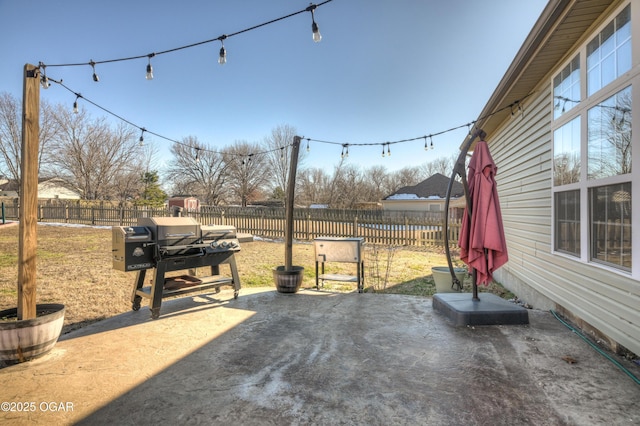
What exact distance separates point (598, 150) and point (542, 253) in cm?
188

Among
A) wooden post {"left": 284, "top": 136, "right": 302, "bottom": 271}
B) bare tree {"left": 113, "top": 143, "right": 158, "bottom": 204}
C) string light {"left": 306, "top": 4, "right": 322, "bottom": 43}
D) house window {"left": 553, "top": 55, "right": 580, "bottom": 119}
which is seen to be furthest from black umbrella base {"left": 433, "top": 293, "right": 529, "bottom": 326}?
bare tree {"left": 113, "top": 143, "right": 158, "bottom": 204}

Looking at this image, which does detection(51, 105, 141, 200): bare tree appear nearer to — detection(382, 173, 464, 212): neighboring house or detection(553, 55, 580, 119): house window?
detection(382, 173, 464, 212): neighboring house

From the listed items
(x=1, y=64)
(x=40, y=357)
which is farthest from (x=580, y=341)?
(x=1, y=64)

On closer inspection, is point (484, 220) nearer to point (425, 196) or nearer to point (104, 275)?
point (104, 275)

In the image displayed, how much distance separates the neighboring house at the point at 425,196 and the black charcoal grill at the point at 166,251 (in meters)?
25.5

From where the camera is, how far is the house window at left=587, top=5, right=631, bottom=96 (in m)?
2.54

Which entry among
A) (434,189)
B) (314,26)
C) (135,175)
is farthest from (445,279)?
(135,175)

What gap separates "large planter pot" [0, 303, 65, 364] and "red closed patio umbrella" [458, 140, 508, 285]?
13.5 ft

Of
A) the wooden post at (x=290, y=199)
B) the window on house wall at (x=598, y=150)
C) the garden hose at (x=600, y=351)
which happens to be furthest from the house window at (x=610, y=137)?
the wooden post at (x=290, y=199)

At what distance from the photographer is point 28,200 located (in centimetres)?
274

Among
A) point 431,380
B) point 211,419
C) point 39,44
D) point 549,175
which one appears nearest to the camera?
point 211,419

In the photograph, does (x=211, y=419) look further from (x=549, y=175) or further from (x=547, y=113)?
(x=547, y=113)

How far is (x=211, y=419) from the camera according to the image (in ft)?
6.16

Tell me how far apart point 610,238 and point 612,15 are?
1.93 m
